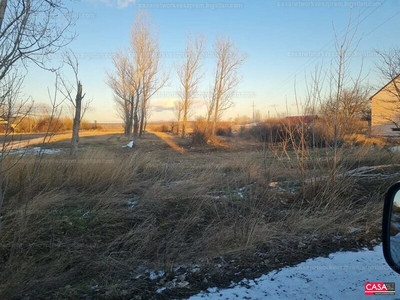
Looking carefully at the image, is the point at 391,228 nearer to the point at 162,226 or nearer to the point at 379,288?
the point at 379,288

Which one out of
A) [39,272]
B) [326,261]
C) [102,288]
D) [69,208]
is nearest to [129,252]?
[102,288]

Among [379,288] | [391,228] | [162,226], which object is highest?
[391,228]

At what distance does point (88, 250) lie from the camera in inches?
137

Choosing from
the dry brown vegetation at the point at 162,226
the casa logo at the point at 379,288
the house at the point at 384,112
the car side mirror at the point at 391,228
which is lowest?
the casa logo at the point at 379,288

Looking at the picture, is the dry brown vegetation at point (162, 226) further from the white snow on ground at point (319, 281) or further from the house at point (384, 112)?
the house at point (384, 112)

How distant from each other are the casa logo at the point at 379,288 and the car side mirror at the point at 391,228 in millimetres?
881

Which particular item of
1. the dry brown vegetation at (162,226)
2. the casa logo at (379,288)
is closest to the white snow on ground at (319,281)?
the casa logo at (379,288)

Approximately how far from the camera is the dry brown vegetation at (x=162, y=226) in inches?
114

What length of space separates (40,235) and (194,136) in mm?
25208

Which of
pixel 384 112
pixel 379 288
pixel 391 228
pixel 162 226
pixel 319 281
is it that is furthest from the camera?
pixel 384 112

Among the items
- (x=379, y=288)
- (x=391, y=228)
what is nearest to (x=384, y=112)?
(x=379, y=288)

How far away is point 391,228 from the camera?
2199mm

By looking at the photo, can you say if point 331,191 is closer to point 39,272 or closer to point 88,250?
point 88,250

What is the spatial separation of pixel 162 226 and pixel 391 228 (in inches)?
118
